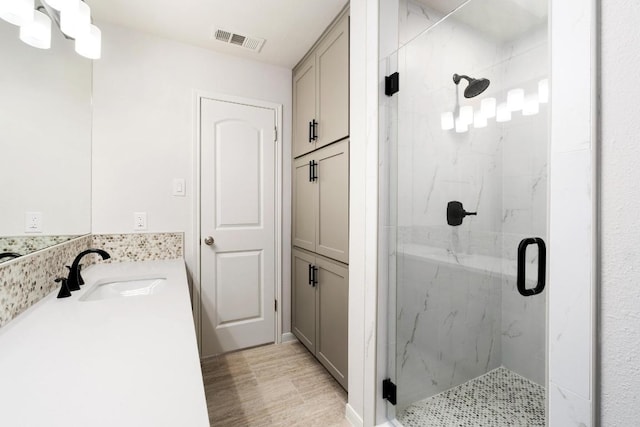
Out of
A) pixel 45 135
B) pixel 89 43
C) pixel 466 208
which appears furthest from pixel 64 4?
pixel 466 208

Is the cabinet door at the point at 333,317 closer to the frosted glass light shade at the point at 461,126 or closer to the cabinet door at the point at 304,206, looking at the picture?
the cabinet door at the point at 304,206

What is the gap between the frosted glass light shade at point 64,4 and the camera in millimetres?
1202

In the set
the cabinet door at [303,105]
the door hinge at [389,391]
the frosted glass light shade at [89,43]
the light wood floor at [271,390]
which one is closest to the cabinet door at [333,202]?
the cabinet door at [303,105]

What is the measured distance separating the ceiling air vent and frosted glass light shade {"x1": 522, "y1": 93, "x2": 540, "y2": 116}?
69.5 inches

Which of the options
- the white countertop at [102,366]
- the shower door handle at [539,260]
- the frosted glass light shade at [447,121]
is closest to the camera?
the white countertop at [102,366]

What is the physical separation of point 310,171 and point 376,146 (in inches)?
32.6

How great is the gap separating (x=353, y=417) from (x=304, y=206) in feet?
4.59

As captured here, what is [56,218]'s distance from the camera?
4.68 ft

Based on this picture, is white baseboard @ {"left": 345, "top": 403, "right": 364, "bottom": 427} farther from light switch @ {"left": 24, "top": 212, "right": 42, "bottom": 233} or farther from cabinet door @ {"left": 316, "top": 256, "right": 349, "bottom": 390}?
light switch @ {"left": 24, "top": 212, "right": 42, "bottom": 233}

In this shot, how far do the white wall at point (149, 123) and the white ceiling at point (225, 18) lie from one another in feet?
0.40

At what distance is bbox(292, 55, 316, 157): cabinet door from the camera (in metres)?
2.09

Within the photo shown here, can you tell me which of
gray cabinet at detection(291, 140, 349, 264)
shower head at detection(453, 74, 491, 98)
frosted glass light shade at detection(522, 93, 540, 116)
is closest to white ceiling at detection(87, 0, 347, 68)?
gray cabinet at detection(291, 140, 349, 264)

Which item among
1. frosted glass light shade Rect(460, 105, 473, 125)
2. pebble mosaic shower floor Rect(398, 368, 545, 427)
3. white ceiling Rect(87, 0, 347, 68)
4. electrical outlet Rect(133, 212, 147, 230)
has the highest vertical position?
white ceiling Rect(87, 0, 347, 68)

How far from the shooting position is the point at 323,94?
1929 millimetres
